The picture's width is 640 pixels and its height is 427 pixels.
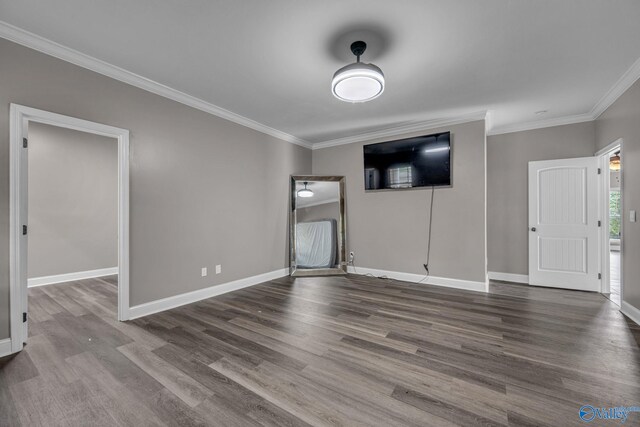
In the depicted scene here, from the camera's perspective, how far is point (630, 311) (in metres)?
2.76

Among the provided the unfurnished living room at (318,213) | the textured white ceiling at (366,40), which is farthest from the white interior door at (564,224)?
the textured white ceiling at (366,40)

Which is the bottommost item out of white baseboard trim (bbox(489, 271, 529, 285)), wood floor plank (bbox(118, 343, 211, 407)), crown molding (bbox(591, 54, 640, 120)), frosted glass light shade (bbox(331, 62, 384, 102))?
wood floor plank (bbox(118, 343, 211, 407))

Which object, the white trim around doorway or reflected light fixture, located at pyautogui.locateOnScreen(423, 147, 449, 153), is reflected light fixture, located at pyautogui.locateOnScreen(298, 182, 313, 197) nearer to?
reflected light fixture, located at pyautogui.locateOnScreen(423, 147, 449, 153)

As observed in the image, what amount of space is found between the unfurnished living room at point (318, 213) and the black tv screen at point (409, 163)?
3cm

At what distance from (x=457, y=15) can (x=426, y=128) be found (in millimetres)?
2400

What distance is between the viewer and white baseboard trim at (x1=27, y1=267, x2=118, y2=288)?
409 centimetres

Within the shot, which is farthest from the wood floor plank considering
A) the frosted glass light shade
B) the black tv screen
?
the black tv screen

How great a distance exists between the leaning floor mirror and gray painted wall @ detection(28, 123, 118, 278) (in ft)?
11.7

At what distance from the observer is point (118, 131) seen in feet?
8.71

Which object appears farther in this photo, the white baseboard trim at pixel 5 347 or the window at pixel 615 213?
the window at pixel 615 213

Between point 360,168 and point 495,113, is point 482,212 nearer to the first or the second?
point 495,113

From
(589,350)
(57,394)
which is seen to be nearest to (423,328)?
(589,350)

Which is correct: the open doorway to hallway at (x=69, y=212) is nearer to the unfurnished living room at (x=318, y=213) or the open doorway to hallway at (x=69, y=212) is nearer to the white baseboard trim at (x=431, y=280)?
the unfurnished living room at (x=318, y=213)

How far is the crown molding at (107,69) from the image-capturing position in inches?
81.8
